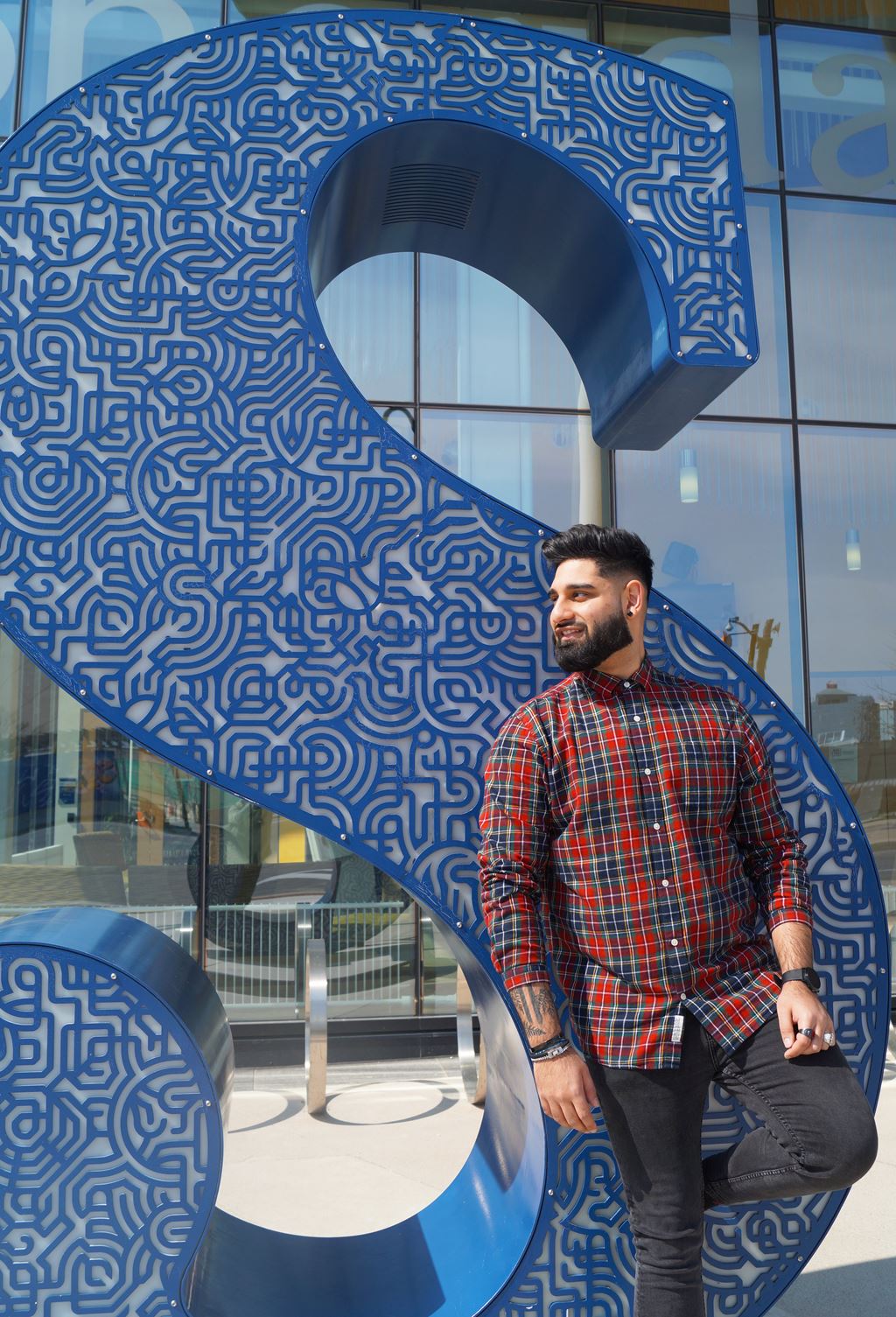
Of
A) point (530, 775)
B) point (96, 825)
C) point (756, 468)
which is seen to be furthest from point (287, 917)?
point (530, 775)

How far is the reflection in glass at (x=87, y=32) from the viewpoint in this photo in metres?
7.06

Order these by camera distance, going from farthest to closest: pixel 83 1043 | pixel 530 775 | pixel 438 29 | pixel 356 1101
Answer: pixel 356 1101
pixel 438 29
pixel 83 1043
pixel 530 775

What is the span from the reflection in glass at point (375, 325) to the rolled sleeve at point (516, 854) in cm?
533

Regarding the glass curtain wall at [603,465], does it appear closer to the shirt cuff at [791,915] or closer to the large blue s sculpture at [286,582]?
the large blue s sculpture at [286,582]

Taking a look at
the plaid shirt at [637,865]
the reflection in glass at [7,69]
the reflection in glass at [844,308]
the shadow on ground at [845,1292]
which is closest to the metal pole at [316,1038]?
the shadow on ground at [845,1292]

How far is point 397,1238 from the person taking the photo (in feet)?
9.64

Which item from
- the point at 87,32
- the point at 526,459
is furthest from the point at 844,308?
the point at 87,32

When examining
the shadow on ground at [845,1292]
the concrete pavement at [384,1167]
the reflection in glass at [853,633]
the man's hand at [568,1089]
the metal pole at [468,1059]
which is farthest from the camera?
the reflection in glass at [853,633]

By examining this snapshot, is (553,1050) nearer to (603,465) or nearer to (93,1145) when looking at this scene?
(93,1145)

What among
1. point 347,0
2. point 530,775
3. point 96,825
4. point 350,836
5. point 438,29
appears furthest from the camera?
point 347,0

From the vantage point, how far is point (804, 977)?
209 cm

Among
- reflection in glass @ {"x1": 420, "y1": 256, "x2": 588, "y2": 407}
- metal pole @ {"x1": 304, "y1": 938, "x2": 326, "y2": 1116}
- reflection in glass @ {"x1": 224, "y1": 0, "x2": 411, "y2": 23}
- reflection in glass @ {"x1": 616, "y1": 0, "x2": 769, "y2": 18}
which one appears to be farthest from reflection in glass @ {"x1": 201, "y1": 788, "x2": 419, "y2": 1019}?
reflection in glass @ {"x1": 616, "y1": 0, "x2": 769, "y2": 18}

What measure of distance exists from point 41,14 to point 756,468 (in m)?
5.62

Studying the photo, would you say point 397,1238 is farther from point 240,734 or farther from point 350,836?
point 240,734
